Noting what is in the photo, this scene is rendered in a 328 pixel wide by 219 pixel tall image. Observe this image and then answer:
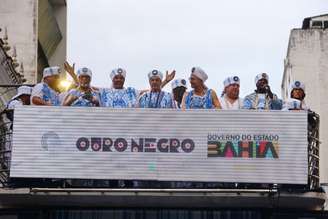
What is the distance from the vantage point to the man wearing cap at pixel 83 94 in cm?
1631

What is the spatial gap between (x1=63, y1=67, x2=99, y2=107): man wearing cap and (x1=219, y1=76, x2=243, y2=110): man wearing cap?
5.93ft

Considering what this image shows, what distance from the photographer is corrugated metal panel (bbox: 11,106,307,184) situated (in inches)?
628

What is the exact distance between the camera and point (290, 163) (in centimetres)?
1595

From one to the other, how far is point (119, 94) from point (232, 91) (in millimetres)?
1610

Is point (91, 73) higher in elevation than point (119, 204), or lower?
higher

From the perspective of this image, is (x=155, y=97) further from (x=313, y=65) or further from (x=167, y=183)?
(x=313, y=65)

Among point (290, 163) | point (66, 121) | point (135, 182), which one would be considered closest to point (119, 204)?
point (135, 182)

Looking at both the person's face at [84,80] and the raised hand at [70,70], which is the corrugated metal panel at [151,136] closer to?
the person's face at [84,80]

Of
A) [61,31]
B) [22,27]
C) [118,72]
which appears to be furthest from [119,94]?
[61,31]

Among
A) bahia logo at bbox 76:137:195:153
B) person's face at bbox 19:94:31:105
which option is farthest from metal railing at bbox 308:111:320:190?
person's face at bbox 19:94:31:105

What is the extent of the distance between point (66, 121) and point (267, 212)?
306cm

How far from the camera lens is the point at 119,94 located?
1659cm

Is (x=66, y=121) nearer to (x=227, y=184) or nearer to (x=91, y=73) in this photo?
(x=91, y=73)

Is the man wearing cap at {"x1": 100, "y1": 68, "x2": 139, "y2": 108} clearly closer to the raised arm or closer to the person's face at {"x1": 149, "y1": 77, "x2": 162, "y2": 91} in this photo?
the person's face at {"x1": 149, "y1": 77, "x2": 162, "y2": 91}
